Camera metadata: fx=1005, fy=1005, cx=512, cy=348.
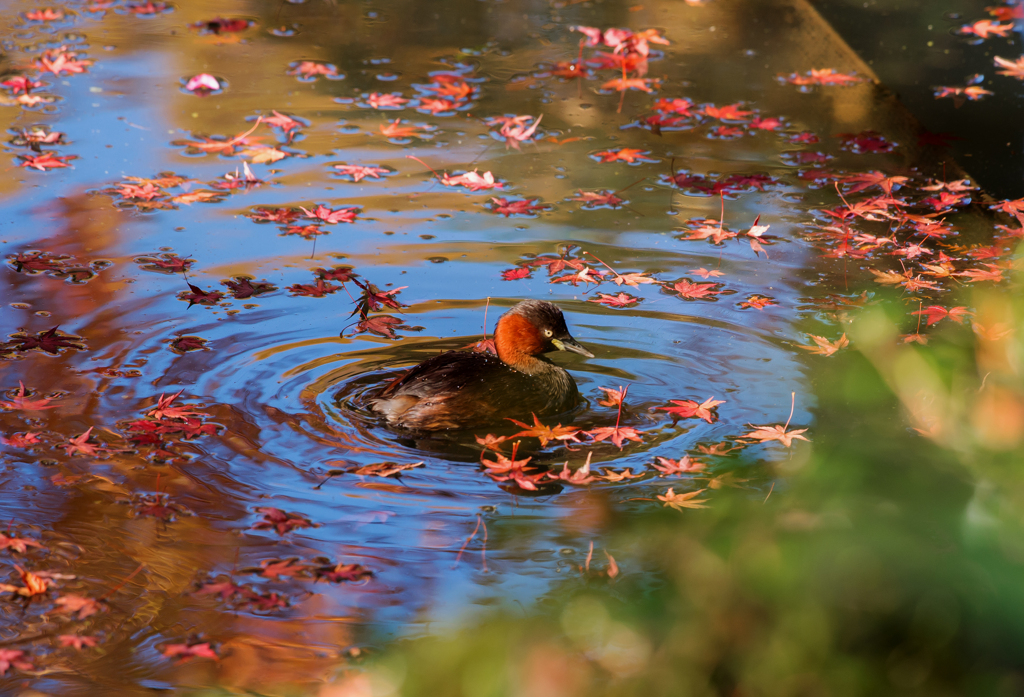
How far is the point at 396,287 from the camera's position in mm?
6086

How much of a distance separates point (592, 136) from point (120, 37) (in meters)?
5.38

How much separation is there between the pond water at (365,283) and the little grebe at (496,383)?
137 millimetres

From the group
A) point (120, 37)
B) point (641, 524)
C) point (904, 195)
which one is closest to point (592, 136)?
point (904, 195)

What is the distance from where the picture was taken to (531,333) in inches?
193

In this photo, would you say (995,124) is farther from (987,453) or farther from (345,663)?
(987,453)

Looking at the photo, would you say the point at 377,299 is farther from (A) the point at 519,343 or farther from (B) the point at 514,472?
(B) the point at 514,472

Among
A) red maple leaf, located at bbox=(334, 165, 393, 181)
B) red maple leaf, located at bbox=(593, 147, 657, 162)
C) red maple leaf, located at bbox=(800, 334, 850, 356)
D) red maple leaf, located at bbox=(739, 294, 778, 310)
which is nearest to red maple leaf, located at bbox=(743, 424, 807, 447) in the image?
red maple leaf, located at bbox=(800, 334, 850, 356)

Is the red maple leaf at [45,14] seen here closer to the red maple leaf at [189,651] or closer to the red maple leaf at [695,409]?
the red maple leaf at [695,409]

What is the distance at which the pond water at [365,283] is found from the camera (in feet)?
11.9

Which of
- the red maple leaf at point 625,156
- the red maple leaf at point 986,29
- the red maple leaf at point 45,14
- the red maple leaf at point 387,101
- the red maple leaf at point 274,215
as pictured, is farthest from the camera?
the red maple leaf at point 45,14

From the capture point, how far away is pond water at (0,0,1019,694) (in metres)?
3.64

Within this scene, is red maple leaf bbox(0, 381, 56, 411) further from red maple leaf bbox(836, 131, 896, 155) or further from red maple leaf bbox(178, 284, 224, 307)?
red maple leaf bbox(836, 131, 896, 155)

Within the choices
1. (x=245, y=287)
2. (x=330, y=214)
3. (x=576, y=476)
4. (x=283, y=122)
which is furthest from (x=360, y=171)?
(x=576, y=476)

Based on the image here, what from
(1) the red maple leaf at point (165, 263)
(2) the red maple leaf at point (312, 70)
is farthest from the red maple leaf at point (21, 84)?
(1) the red maple leaf at point (165, 263)
